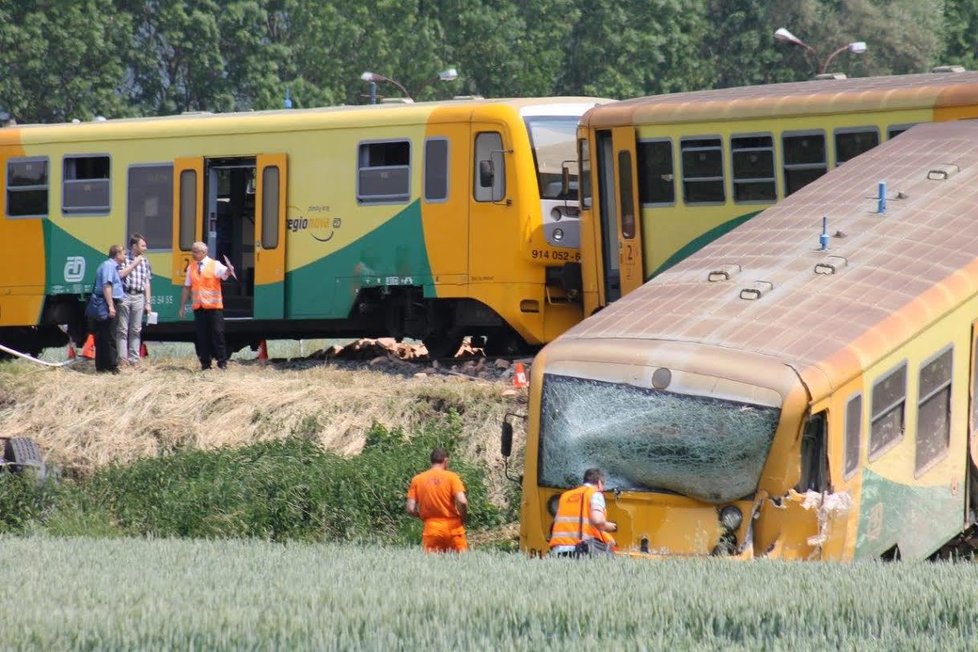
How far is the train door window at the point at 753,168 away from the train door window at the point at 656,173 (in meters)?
0.75

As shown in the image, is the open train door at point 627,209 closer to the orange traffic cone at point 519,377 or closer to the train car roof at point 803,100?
the train car roof at point 803,100

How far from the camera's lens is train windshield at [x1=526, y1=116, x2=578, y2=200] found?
24453 millimetres

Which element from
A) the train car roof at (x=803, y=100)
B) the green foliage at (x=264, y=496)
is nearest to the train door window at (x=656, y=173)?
the train car roof at (x=803, y=100)

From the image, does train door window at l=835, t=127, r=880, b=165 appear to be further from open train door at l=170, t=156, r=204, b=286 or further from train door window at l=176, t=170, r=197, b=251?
train door window at l=176, t=170, r=197, b=251

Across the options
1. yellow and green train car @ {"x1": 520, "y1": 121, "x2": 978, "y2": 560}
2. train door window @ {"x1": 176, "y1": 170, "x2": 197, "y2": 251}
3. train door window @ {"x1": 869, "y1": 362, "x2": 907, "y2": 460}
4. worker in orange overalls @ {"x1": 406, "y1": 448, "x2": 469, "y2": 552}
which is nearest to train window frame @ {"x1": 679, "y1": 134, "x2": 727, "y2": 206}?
yellow and green train car @ {"x1": 520, "y1": 121, "x2": 978, "y2": 560}

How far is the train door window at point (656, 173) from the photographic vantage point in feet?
75.3

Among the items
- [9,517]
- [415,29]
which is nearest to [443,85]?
[415,29]

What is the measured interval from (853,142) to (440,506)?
7267mm

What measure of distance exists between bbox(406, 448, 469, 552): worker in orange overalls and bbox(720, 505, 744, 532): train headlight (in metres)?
2.42

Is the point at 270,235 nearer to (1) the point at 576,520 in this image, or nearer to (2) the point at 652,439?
(2) the point at 652,439

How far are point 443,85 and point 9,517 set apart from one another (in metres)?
40.2

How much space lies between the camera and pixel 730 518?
1504 centimetres

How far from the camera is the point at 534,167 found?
24.3 meters

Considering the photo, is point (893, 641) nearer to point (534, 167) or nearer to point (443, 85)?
point (534, 167)
